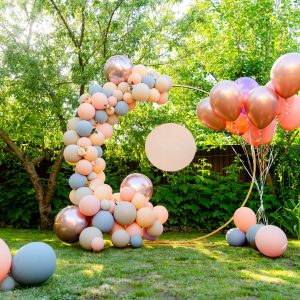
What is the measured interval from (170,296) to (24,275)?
1221mm

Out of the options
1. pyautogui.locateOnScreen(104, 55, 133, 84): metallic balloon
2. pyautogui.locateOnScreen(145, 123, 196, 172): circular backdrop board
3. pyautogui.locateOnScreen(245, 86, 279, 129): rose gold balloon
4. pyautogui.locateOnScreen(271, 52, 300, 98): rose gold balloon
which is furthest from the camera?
pyautogui.locateOnScreen(145, 123, 196, 172): circular backdrop board

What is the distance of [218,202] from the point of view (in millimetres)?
8734

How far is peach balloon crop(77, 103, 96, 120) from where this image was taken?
6641 millimetres

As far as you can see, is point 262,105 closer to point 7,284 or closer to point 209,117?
point 209,117

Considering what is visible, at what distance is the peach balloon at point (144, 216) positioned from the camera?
261 inches

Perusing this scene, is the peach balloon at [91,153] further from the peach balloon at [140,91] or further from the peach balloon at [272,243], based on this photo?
the peach balloon at [272,243]

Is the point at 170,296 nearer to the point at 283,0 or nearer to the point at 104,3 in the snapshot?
the point at 104,3

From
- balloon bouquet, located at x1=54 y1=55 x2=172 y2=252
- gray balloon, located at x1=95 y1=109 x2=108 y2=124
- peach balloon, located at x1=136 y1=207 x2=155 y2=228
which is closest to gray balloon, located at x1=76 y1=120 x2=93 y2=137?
balloon bouquet, located at x1=54 y1=55 x2=172 y2=252

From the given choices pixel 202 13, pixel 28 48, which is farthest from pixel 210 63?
pixel 28 48

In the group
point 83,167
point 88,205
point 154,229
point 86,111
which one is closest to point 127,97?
point 86,111

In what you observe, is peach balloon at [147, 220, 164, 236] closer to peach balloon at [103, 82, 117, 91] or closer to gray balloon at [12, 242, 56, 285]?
peach balloon at [103, 82, 117, 91]

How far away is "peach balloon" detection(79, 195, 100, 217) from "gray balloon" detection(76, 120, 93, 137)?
0.96 meters

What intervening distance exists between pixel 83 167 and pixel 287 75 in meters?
3.14

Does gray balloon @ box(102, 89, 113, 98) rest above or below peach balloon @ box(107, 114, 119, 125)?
above
